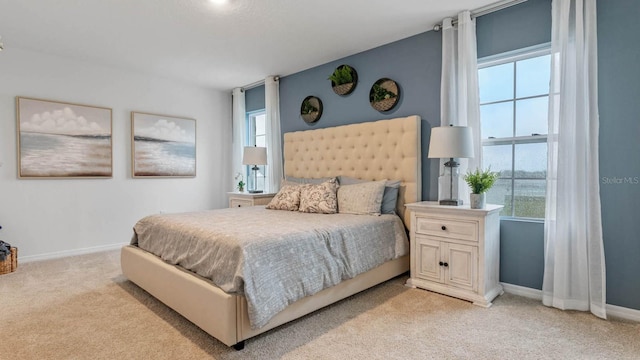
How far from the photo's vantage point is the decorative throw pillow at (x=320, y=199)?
3389mm

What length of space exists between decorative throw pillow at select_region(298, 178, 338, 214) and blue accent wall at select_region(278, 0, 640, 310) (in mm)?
920

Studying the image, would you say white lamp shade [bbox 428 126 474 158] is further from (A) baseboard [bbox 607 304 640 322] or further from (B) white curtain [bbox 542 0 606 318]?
(A) baseboard [bbox 607 304 640 322]

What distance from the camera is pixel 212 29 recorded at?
333 cm

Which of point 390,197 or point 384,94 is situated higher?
point 384,94

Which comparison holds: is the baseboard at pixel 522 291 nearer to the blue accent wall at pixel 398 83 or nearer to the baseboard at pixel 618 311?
the baseboard at pixel 618 311

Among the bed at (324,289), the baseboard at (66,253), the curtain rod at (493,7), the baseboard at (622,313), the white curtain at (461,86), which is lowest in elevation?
the baseboard at (622,313)

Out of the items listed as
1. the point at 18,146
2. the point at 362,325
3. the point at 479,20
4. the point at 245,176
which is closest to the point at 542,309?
the point at 362,325

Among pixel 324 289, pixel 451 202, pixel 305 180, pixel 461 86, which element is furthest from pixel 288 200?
pixel 461 86

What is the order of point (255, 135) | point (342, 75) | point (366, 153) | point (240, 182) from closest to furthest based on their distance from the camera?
point (366, 153) < point (342, 75) < point (240, 182) < point (255, 135)

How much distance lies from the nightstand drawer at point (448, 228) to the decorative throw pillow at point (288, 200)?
1.29 metres

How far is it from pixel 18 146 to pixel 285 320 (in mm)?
3751

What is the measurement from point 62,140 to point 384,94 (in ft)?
12.5

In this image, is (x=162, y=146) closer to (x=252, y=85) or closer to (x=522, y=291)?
(x=252, y=85)

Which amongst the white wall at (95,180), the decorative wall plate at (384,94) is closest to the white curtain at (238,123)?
the white wall at (95,180)
